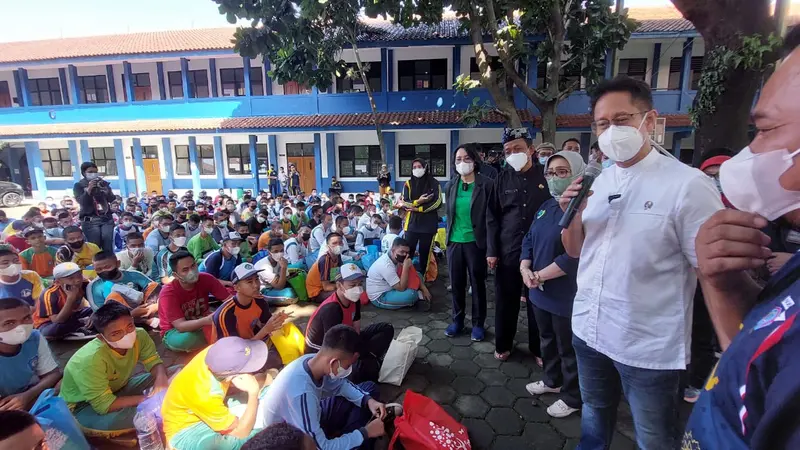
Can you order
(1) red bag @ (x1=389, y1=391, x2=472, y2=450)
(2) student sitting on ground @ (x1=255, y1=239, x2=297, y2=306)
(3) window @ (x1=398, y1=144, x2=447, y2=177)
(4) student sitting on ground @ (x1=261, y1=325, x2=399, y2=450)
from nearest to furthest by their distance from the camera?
(4) student sitting on ground @ (x1=261, y1=325, x2=399, y2=450) → (1) red bag @ (x1=389, y1=391, x2=472, y2=450) → (2) student sitting on ground @ (x1=255, y1=239, x2=297, y2=306) → (3) window @ (x1=398, y1=144, x2=447, y2=177)

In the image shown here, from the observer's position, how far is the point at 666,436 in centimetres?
156

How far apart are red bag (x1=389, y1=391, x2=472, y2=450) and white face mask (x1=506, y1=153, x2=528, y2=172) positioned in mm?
1814

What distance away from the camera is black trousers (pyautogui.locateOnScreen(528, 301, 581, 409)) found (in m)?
2.62

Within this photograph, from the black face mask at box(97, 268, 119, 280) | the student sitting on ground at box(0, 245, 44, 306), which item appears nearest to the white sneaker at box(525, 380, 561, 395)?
the black face mask at box(97, 268, 119, 280)

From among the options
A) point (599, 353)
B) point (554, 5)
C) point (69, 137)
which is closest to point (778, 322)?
point (599, 353)

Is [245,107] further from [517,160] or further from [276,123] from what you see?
[517,160]

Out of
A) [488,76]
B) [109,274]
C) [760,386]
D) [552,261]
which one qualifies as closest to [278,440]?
[760,386]

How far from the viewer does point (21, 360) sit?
270 cm

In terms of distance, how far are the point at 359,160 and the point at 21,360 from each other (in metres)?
14.5

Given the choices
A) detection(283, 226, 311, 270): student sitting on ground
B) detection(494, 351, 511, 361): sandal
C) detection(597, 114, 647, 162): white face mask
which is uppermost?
detection(597, 114, 647, 162): white face mask

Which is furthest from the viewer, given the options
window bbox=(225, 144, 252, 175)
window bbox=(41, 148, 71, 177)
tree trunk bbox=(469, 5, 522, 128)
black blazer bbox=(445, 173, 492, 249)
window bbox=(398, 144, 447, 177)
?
window bbox=(41, 148, 71, 177)

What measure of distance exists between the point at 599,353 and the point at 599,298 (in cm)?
26

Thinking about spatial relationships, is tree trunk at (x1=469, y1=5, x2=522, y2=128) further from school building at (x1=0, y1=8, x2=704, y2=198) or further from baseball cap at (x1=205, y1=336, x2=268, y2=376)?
baseball cap at (x1=205, y1=336, x2=268, y2=376)

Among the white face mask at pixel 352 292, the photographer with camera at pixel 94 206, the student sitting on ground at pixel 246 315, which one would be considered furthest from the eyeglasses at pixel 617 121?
the photographer with camera at pixel 94 206
